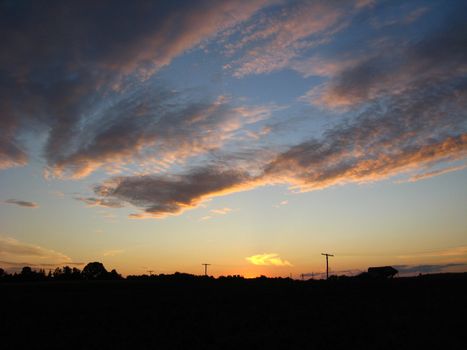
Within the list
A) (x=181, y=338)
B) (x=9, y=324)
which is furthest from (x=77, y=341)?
(x=9, y=324)

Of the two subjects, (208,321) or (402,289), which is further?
(402,289)

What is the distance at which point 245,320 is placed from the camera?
27.8 meters

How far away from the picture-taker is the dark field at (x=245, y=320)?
880 inches

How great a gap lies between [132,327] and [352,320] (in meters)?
15.0

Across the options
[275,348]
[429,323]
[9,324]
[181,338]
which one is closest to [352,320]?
[429,323]

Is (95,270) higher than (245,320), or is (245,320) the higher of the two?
(95,270)

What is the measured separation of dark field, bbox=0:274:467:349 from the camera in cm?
2234

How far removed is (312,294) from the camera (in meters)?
40.4

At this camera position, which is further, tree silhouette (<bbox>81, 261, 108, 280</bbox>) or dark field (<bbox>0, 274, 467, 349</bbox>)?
tree silhouette (<bbox>81, 261, 108, 280</bbox>)

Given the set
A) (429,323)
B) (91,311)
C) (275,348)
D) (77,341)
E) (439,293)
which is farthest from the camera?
(439,293)

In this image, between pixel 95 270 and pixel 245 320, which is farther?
pixel 95 270

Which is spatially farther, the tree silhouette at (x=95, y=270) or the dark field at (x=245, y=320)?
the tree silhouette at (x=95, y=270)

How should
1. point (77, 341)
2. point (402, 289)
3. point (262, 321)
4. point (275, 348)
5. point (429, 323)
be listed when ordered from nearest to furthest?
point (275, 348), point (77, 341), point (429, 323), point (262, 321), point (402, 289)

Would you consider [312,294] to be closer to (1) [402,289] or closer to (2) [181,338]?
(1) [402,289]
